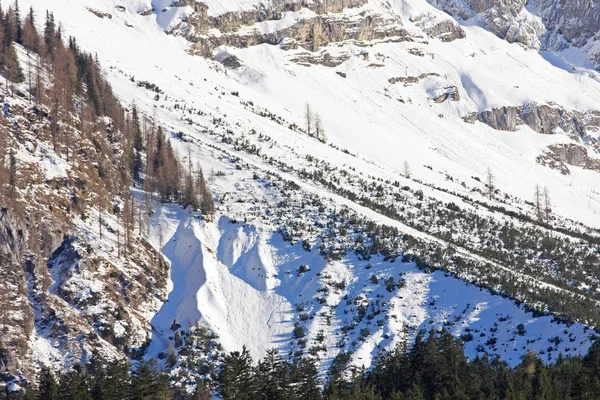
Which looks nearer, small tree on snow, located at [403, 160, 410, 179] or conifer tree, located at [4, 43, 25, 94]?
conifer tree, located at [4, 43, 25, 94]

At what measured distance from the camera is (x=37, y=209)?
307 ft

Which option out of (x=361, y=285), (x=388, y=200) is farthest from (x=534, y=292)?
(x=388, y=200)

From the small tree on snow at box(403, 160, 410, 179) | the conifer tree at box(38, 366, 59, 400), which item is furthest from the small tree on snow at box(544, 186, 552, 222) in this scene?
the conifer tree at box(38, 366, 59, 400)

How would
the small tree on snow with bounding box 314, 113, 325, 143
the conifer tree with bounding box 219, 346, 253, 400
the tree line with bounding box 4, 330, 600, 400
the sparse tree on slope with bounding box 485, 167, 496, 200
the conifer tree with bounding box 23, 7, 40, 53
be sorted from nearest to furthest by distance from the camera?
the tree line with bounding box 4, 330, 600, 400 → the conifer tree with bounding box 219, 346, 253, 400 → the conifer tree with bounding box 23, 7, 40, 53 → the sparse tree on slope with bounding box 485, 167, 496, 200 → the small tree on snow with bounding box 314, 113, 325, 143

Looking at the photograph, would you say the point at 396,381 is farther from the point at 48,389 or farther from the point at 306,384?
the point at 48,389

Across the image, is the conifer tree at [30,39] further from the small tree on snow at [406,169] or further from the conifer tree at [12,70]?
the small tree on snow at [406,169]

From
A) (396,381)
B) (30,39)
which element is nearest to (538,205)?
(30,39)

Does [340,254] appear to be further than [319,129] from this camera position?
No

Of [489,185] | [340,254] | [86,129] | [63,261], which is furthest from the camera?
[489,185]

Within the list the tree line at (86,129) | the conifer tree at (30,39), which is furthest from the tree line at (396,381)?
the conifer tree at (30,39)

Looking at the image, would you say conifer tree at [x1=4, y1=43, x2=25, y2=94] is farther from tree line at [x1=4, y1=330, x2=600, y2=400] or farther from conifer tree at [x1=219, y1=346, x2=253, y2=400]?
conifer tree at [x1=219, y1=346, x2=253, y2=400]

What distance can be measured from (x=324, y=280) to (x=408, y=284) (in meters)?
9.93

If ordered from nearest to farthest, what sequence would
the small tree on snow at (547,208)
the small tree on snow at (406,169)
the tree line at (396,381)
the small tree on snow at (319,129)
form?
the tree line at (396,381) → the small tree on snow at (547,208) → the small tree on snow at (406,169) → the small tree on snow at (319,129)

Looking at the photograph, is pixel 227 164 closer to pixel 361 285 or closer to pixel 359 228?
pixel 359 228
